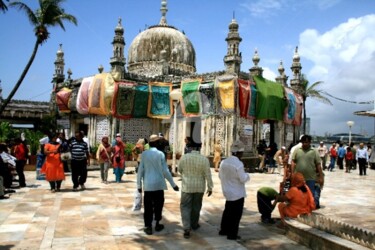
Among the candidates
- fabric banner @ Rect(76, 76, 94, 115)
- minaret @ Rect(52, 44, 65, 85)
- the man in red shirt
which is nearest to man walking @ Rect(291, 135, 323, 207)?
the man in red shirt

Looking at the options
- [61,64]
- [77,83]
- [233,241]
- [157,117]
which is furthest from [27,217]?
[61,64]

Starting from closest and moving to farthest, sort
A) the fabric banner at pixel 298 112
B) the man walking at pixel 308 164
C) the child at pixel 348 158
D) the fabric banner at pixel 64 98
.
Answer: the man walking at pixel 308 164 → the child at pixel 348 158 → the fabric banner at pixel 64 98 → the fabric banner at pixel 298 112

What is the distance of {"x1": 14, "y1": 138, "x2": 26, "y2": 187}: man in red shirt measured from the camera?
10.6 m

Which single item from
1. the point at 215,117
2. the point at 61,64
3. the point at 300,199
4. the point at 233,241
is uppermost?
the point at 61,64

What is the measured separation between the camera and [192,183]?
5.66 meters

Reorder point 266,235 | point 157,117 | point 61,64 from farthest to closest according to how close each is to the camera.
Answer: point 61,64, point 157,117, point 266,235

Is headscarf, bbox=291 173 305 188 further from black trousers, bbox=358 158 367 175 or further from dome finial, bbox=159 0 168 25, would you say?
dome finial, bbox=159 0 168 25

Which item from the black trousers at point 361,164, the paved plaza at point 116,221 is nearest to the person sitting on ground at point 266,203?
the paved plaza at point 116,221

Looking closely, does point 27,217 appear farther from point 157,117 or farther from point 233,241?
point 157,117

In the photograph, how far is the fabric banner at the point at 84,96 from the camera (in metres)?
19.6

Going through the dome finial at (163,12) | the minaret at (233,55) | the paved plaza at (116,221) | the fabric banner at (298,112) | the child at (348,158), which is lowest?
the paved plaza at (116,221)

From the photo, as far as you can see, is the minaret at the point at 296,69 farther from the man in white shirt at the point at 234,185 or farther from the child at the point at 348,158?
the man in white shirt at the point at 234,185

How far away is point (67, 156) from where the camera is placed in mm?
11008

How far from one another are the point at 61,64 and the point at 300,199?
22.7 meters
